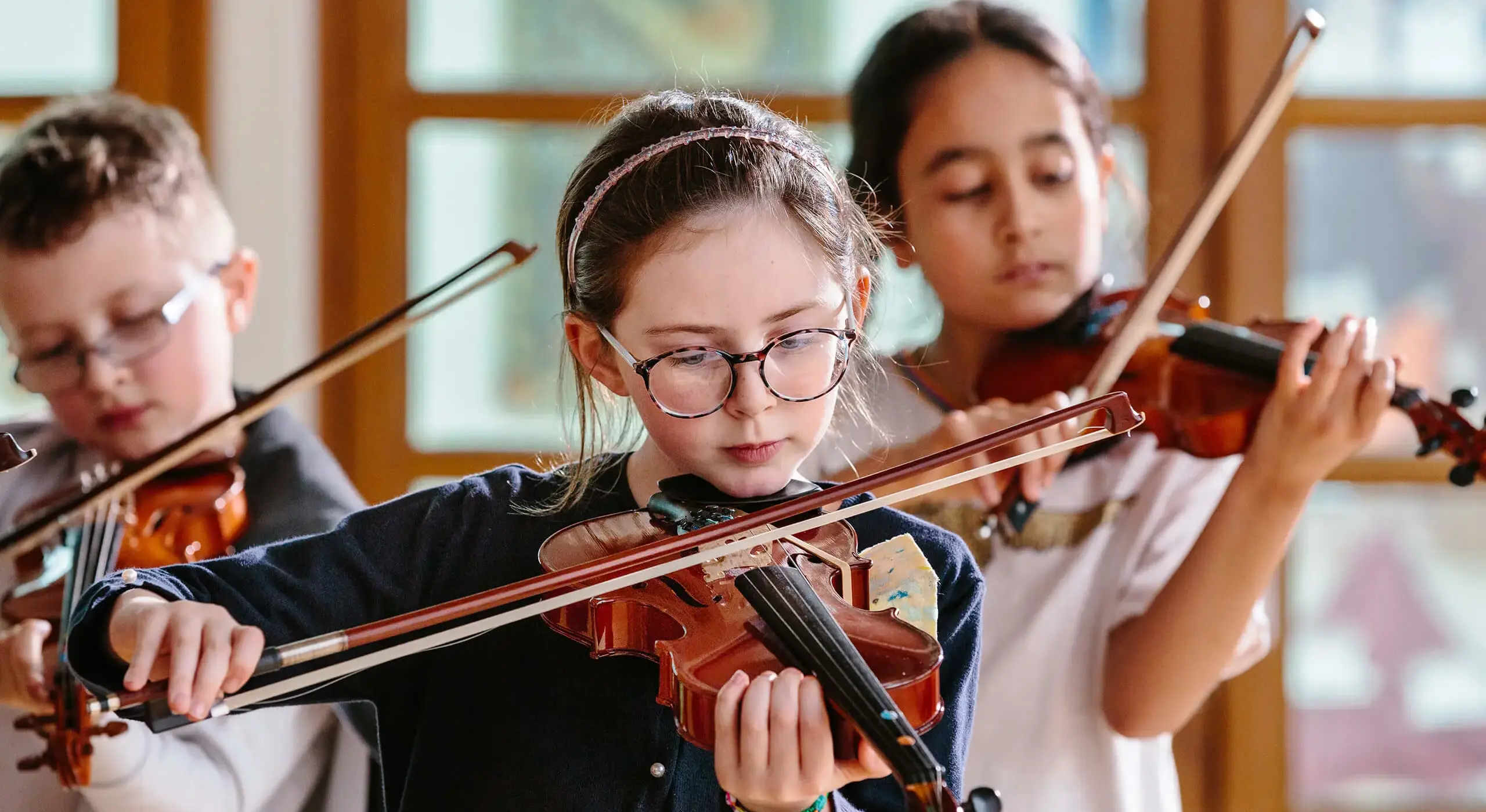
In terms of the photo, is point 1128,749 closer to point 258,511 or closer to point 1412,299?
point 258,511

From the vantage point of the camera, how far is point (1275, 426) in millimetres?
1066

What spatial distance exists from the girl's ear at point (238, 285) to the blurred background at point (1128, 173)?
525 mm

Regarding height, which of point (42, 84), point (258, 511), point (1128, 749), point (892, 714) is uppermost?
point (42, 84)

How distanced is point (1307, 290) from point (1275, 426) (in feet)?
2.40

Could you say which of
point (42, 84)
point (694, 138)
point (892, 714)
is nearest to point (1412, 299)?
point (694, 138)

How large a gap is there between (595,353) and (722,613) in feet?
0.61

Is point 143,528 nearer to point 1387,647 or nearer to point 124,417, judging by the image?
point 124,417

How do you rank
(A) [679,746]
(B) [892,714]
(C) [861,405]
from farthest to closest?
1. (C) [861,405]
2. (A) [679,746]
3. (B) [892,714]

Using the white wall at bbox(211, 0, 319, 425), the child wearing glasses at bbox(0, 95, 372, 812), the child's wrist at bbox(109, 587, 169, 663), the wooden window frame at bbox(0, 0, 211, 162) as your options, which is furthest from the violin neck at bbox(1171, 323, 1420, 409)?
the wooden window frame at bbox(0, 0, 211, 162)

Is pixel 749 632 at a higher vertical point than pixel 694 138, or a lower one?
lower

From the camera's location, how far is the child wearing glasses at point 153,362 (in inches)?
42.2

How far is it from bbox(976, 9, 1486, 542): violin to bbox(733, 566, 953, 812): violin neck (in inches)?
16.1

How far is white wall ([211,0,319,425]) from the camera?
1693mm

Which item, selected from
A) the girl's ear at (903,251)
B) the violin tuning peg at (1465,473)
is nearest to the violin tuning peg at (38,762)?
the girl's ear at (903,251)
